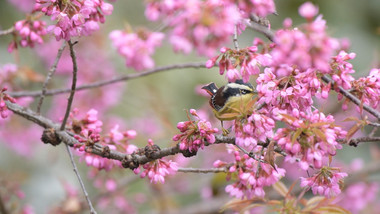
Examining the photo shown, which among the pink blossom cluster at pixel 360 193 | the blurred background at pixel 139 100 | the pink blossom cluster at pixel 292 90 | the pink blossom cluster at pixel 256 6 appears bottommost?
the pink blossom cluster at pixel 292 90

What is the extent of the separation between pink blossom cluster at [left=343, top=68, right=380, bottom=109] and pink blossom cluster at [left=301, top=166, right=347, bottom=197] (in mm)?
230

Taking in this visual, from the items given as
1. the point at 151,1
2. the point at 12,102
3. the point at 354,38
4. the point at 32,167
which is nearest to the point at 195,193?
the point at 32,167

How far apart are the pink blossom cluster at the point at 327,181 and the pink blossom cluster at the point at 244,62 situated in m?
0.36

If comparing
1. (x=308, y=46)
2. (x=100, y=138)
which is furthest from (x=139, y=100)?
(x=308, y=46)

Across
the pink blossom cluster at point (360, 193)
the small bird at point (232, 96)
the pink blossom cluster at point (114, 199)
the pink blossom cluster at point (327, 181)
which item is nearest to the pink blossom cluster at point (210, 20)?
the small bird at point (232, 96)

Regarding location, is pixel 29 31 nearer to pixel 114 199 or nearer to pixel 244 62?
pixel 244 62

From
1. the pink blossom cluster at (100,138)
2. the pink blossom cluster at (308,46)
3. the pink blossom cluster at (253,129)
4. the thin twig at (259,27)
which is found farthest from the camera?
the pink blossom cluster at (100,138)

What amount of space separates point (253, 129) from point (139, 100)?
3.08 meters

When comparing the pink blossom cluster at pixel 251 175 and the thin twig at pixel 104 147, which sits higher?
the thin twig at pixel 104 147

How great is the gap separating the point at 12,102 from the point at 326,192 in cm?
110

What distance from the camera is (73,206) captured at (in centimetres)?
290

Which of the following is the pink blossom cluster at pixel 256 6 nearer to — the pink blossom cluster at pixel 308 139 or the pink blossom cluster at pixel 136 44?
the pink blossom cluster at pixel 308 139

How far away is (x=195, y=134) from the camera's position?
1.47 meters

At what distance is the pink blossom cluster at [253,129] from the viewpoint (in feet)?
4.61
